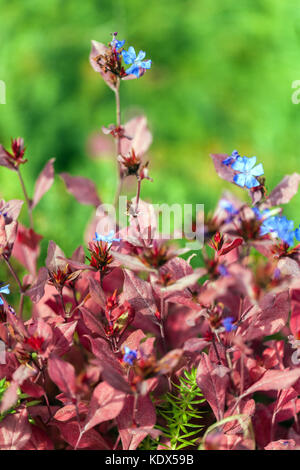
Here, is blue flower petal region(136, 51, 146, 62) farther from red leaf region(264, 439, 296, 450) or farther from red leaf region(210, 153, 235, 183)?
red leaf region(264, 439, 296, 450)

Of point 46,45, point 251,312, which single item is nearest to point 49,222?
point 251,312

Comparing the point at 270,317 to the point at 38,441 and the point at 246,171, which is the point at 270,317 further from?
the point at 38,441

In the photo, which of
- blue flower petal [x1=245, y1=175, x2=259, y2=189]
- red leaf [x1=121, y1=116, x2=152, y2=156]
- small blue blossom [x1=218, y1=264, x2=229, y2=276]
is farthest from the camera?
red leaf [x1=121, y1=116, x2=152, y2=156]

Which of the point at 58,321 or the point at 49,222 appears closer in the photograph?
the point at 58,321

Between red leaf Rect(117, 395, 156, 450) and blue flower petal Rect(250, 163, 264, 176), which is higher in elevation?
blue flower petal Rect(250, 163, 264, 176)

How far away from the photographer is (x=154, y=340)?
66cm

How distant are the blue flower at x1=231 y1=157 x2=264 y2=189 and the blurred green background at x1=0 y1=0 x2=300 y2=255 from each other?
875mm

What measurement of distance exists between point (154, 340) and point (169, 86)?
145 cm

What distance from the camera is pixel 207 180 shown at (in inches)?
67.7

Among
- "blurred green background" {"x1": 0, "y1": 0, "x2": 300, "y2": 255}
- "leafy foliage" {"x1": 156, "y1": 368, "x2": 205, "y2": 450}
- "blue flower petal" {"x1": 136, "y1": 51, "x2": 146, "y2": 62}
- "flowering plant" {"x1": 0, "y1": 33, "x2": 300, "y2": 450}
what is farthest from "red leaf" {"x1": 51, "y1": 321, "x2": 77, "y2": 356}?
"blurred green background" {"x1": 0, "y1": 0, "x2": 300, "y2": 255}

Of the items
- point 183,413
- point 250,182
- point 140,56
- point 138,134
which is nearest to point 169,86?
point 138,134

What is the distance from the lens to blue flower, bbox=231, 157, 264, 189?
64 cm
